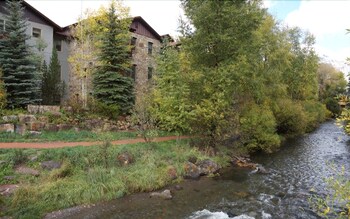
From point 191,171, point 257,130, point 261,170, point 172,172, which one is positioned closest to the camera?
point 172,172

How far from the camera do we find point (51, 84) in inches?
928

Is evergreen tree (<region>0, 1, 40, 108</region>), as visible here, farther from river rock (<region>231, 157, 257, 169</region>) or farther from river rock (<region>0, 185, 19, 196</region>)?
river rock (<region>231, 157, 257, 169</region>)

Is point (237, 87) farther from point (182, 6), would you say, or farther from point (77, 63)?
point (77, 63)

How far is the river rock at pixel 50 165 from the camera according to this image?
1200 cm

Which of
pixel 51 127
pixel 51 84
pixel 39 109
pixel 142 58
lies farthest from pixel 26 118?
pixel 142 58

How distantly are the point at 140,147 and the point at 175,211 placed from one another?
18.3ft

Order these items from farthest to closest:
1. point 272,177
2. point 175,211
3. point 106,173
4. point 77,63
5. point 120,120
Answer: point 77,63 → point 120,120 → point 272,177 → point 106,173 → point 175,211

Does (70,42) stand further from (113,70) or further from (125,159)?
(125,159)

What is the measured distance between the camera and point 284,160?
19453 millimetres

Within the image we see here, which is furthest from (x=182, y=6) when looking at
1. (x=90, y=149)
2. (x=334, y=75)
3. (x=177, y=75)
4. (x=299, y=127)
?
(x=334, y=75)

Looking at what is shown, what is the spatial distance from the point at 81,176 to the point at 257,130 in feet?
45.4

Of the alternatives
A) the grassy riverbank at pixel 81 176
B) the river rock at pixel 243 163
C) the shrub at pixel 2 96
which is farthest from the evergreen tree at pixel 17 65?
the river rock at pixel 243 163

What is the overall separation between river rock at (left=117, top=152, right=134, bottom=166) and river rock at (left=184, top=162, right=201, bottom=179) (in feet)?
9.61

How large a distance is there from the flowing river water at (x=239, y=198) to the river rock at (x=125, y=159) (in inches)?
86.3
